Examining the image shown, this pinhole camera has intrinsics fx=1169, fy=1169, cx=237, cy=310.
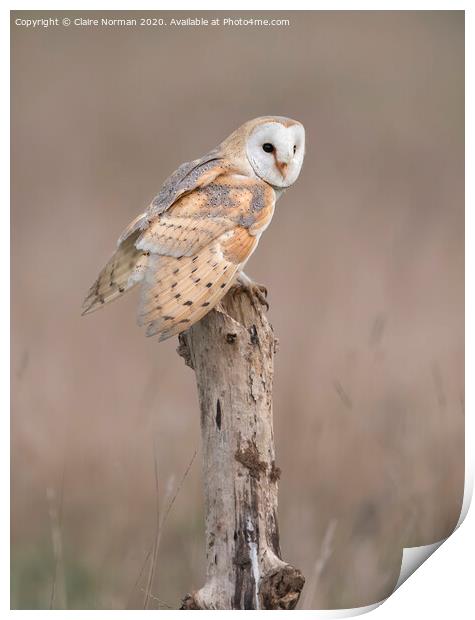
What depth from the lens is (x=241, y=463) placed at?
2158 mm

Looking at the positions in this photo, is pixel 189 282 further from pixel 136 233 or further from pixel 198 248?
pixel 136 233

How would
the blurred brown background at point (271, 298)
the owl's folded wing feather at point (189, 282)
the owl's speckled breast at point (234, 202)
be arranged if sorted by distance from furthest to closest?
the blurred brown background at point (271, 298) → the owl's speckled breast at point (234, 202) → the owl's folded wing feather at point (189, 282)

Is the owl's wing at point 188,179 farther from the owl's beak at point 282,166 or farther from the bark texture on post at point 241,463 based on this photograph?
the bark texture on post at point 241,463

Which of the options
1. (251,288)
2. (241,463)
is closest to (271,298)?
(251,288)

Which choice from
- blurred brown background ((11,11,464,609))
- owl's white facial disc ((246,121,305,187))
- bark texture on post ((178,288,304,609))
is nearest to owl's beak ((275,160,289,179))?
owl's white facial disc ((246,121,305,187))

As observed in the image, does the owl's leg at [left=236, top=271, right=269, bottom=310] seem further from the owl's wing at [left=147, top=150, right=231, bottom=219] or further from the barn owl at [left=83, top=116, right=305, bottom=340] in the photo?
the owl's wing at [left=147, top=150, right=231, bottom=219]

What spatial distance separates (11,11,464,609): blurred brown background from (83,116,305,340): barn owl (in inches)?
13.3

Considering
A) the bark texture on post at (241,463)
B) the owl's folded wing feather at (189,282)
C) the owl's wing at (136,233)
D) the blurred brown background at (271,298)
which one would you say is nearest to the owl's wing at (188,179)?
the owl's wing at (136,233)

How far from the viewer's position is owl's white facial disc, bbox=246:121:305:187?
2.21 m

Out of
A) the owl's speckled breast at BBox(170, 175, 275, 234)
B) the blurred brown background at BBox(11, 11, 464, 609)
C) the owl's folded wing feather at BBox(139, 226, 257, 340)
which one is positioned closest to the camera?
the owl's folded wing feather at BBox(139, 226, 257, 340)

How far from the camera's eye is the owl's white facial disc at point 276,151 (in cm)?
221

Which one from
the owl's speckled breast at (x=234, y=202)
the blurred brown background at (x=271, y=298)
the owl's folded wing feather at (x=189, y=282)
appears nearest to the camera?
the owl's folded wing feather at (x=189, y=282)

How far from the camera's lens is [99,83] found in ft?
8.46

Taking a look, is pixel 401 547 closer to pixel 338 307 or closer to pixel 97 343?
pixel 338 307
